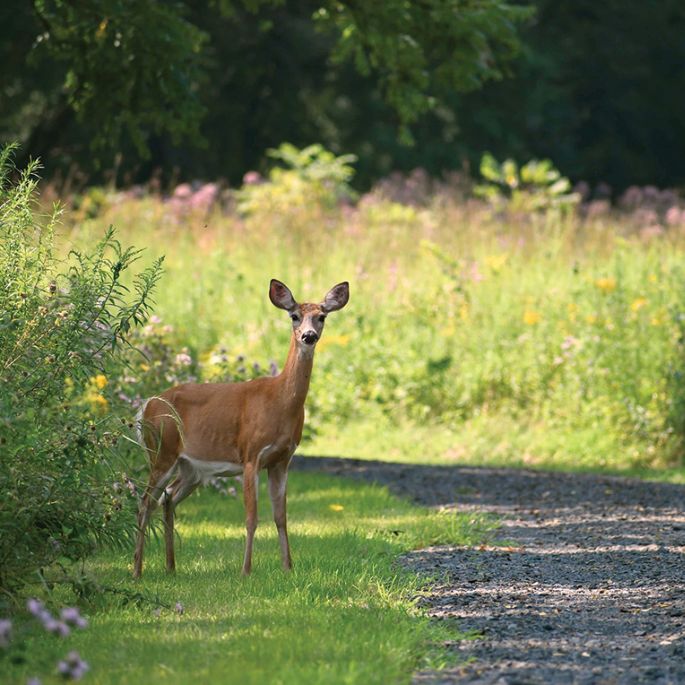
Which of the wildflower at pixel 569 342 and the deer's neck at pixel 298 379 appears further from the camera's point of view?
the wildflower at pixel 569 342

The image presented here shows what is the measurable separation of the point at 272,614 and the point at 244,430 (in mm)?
1495

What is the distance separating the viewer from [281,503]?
7.95 m

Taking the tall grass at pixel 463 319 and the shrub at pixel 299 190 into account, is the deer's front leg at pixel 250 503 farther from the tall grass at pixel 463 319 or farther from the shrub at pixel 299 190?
the shrub at pixel 299 190

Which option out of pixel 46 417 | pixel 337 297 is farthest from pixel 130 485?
pixel 337 297

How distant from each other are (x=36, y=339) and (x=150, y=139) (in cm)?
2550

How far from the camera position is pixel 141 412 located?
818 centimetres

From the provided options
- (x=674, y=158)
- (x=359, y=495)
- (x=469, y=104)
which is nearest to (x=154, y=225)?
(x=359, y=495)

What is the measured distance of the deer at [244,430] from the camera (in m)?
7.81

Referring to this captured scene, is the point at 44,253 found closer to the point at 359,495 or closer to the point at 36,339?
the point at 36,339

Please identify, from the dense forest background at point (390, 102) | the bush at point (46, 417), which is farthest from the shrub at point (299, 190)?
the bush at point (46, 417)

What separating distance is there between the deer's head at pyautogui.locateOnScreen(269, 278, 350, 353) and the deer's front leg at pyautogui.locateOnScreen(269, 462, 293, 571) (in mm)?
703

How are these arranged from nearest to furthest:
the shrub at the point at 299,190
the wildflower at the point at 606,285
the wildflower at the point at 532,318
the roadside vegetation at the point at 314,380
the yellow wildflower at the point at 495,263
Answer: the roadside vegetation at the point at 314,380 → the wildflower at the point at 606,285 → the wildflower at the point at 532,318 → the yellow wildflower at the point at 495,263 → the shrub at the point at 299,190

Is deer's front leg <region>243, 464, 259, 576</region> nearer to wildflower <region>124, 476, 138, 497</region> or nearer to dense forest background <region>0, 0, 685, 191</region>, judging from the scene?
wildflower <region>124, 476, 138, 497</region>

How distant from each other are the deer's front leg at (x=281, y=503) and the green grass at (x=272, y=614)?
0.33 ft
